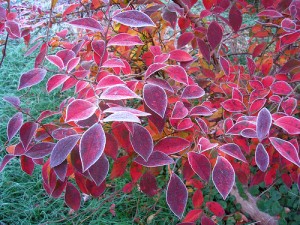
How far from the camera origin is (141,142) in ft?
2.19

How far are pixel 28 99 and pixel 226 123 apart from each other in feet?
7.14

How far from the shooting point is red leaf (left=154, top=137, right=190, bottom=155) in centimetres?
77

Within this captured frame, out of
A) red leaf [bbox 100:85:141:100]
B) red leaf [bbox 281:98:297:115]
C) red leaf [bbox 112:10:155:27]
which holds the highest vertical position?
red leaf [bbox 112:10:155:27]

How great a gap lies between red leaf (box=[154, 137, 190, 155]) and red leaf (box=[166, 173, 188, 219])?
0.20ft

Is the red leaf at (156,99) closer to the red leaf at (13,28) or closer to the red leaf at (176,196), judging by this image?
the red leaf at (176,196)

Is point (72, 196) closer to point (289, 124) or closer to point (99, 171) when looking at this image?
point (99, 171)

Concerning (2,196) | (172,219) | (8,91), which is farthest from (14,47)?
(172,219)

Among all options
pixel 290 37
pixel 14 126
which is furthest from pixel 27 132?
pixel 290 37

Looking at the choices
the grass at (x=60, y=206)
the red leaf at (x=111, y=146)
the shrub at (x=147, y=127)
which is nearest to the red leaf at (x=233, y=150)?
the shrub at (x=147, y=127)

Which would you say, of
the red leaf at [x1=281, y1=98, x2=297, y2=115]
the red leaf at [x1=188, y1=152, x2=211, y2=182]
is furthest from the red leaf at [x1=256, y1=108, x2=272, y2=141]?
the red leaf at [x1=281, y1=98, x2=297, y2=115]

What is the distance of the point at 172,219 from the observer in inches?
70.8

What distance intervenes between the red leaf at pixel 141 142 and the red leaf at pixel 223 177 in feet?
0.46

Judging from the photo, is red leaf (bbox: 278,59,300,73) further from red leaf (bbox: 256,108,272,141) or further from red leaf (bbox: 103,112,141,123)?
red leaf (bbox: 103,112,141,123)

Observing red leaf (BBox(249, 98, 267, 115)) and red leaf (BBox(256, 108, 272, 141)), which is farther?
red leaf (BBox(249, 98, 267, 115))
